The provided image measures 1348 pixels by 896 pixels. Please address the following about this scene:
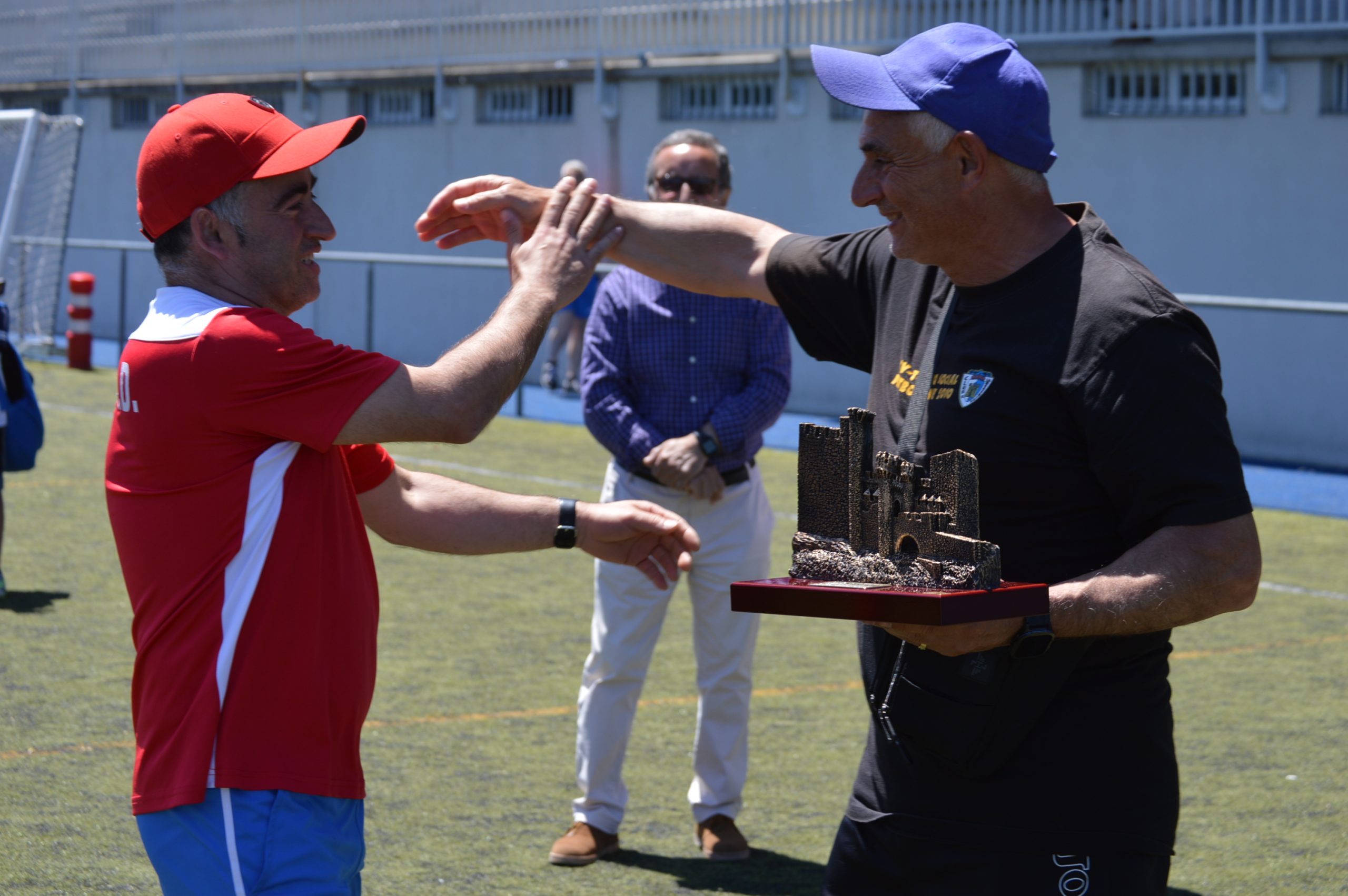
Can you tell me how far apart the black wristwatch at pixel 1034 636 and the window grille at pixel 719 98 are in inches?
697

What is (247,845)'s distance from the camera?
2.79 meters

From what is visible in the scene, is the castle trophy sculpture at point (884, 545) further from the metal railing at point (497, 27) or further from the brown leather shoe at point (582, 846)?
the metal railing at point (497, 27)

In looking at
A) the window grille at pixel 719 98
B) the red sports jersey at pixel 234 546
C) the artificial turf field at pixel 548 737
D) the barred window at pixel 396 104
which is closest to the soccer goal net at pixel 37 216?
the barred window at pixel 396 104

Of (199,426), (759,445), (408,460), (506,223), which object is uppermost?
(506,223)

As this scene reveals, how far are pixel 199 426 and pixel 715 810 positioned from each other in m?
3.18

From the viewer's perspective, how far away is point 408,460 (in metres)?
14.3

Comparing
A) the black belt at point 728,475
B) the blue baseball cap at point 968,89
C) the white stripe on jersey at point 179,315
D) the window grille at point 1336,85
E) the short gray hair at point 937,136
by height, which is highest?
the window grille at point 1336,85

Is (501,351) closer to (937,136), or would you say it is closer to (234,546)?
(234,546)

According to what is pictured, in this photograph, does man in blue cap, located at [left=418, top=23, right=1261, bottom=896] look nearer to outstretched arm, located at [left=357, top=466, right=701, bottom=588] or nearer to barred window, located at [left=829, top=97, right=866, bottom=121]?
outstretched arm, located at [left=357, top=466, right=701, bottom=588]

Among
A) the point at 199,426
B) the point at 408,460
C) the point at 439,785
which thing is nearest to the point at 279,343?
the point at 199,426

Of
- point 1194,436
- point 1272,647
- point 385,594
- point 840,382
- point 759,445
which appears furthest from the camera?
point 840,382

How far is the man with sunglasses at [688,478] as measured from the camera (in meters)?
5.60

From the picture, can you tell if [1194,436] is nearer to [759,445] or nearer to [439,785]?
[759,445]

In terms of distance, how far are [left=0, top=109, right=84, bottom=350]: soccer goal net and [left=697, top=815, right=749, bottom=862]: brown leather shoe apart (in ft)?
54.3
